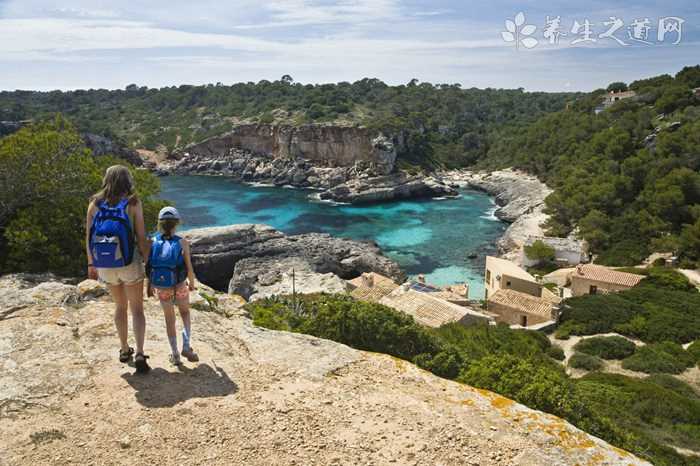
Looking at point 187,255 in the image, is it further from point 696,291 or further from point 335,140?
point 335,140

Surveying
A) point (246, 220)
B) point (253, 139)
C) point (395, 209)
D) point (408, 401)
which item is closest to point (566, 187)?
point (395, 209)

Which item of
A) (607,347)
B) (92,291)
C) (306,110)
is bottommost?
(607,347)

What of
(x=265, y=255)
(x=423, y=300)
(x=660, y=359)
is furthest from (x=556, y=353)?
(x=265, y=255)

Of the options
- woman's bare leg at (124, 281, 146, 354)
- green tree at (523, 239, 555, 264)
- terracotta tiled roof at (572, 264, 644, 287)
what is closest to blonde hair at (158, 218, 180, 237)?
woman's bare leg at (124, 281, 146, 354)

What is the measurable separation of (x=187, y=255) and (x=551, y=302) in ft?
75.6

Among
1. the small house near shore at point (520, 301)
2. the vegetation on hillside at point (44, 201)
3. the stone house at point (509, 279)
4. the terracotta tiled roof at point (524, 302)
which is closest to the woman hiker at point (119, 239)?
the vegetation on hillside at point (44, 201)

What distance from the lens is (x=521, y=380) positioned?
764cm

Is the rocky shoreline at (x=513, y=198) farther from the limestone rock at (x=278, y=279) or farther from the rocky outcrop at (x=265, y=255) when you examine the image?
the limestone rock at (x=278, y=279)

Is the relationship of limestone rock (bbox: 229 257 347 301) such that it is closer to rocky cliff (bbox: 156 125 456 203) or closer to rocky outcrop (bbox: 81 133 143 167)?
rocky cliff (bbox: 156 125 456 203)

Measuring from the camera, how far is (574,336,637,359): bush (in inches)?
759

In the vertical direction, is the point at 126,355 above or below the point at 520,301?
above

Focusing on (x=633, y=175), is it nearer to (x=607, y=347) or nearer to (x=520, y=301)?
(x=520, y=301)

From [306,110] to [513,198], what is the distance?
4336 cm

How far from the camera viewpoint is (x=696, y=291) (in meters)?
26.5
